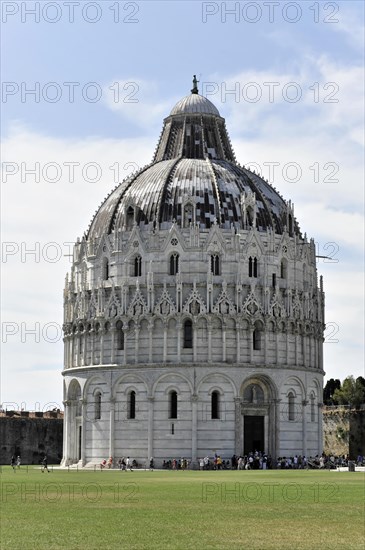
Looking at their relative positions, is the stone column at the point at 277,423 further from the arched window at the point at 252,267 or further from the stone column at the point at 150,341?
the stone column at the point at 150,341

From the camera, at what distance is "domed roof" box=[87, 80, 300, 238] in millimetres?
96625

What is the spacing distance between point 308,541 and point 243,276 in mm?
64750

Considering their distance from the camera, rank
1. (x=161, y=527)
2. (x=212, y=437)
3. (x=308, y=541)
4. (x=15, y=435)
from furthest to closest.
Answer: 1. (x=15, y=435)
2. (x=212, y=437)
3. (x=161, y=527)
4. (x=308, y=541)

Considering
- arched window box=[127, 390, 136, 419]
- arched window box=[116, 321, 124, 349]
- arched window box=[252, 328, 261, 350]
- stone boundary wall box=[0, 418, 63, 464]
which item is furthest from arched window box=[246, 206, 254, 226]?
stone boundary wall box=[0, 418, 63, 464]

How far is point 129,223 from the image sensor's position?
9762 centimetres

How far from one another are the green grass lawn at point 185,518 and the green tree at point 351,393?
284ft

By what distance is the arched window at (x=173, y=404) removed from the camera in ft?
305

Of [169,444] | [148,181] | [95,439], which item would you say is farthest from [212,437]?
[148,181]

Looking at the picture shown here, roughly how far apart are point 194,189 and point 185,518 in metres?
64.0

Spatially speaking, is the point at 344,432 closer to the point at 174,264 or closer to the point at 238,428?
the point at 238,428

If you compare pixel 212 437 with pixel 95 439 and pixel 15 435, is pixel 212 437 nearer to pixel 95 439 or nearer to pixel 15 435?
pixel 95 439

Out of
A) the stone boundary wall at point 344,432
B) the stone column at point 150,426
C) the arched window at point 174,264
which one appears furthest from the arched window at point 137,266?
the stone boundary wall at point 344,432

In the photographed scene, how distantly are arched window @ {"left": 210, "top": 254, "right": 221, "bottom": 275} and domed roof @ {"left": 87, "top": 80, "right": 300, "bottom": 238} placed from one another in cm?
296

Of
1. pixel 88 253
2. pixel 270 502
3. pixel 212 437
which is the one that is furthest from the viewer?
Answer: pixel 88 253
